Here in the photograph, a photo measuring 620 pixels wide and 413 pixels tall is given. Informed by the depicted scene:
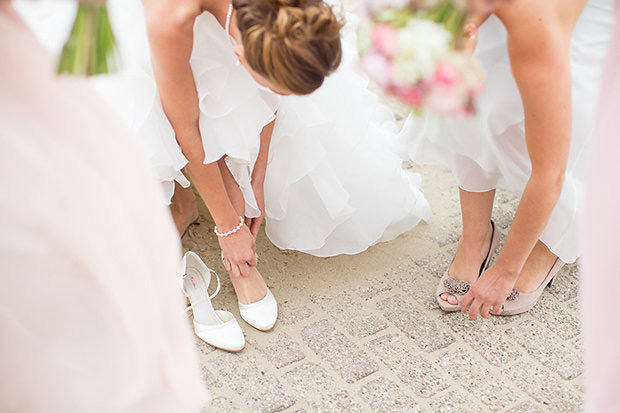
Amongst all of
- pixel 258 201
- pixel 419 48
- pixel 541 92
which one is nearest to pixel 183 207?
pixel 258 201

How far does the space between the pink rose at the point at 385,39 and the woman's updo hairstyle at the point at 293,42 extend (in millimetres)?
378

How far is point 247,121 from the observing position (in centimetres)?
192

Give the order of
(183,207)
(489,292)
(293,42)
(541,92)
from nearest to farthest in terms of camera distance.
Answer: (293,42)
(541,92)
(489,292)
(183,207)

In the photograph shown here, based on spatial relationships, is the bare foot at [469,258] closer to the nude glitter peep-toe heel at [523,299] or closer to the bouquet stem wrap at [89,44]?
the nude glitter peep-toe heel at [523,299]

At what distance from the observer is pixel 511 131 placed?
73.9 inches

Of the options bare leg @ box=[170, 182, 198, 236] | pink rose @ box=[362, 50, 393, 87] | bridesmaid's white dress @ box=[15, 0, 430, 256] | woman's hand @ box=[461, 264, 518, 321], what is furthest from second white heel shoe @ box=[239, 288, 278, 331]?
pink rose @ box=[362, 50, 393, 87]

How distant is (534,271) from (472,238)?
0.65ft

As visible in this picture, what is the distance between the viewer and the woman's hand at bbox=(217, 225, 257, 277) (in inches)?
79.7

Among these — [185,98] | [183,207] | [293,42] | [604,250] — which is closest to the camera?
[604,250]

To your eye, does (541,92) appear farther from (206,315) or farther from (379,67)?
(206,315)

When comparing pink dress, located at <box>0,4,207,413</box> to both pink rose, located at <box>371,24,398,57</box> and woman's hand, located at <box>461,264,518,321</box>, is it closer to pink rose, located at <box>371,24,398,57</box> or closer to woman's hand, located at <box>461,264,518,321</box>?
pink rose, located at <box>371,24,398,57</box>

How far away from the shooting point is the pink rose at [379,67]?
3.28 ft

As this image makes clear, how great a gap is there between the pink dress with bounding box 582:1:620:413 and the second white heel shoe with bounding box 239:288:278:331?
3.07ft

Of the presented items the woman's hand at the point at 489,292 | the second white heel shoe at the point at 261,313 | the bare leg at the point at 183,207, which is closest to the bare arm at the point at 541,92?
the woman's hand at the point at 489,292
